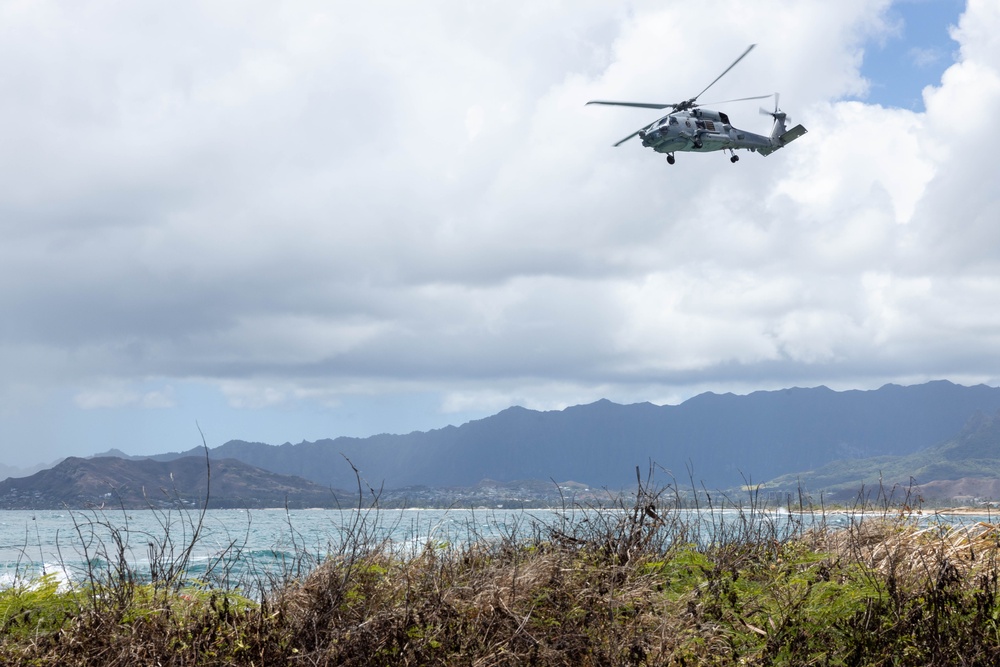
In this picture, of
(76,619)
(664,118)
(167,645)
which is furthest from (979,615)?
(664,118)

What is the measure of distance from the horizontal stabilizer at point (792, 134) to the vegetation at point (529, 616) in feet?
97.6

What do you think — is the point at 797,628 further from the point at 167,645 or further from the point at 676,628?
the point at 167,645

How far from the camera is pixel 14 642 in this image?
786cm

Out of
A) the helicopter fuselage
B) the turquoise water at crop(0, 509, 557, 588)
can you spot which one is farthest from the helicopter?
the turquoise water at crop(0, 509, 557, 588)

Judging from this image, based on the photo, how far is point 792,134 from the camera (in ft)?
122

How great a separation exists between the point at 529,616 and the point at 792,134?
33328mm

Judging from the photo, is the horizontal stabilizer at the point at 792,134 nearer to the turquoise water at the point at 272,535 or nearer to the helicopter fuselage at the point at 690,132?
the helicopter fuselage at the point at 690,132

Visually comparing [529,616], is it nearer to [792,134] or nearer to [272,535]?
[272,535]

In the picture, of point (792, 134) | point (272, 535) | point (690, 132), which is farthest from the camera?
point (792, 134)

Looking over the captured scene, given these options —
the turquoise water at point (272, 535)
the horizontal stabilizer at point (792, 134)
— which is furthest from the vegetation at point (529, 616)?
the horizontal stabilizer at point (792, 134)

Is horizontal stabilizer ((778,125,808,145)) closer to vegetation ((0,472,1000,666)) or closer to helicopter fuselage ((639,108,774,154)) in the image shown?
helicopter fuselage ((639,108,774,154))

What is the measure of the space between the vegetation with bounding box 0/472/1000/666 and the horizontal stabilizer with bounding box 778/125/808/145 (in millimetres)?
29754

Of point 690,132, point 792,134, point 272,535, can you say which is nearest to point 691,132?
point 690,132

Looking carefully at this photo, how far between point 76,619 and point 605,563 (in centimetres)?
538
